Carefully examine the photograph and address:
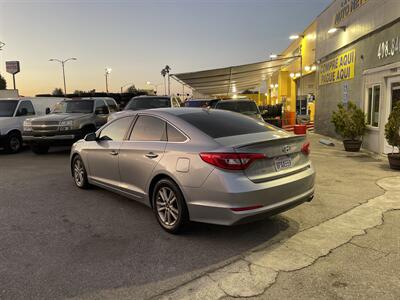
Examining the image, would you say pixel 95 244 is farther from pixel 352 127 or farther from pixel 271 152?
pixel 352 127

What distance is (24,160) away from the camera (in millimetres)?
11531

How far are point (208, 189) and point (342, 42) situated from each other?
1333cm

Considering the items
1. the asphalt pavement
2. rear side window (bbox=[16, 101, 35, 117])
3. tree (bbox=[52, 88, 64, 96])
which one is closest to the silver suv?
rear side window (bbox=[16, 101, 35, 117])

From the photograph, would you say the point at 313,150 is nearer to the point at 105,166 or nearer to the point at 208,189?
the point at 105,166

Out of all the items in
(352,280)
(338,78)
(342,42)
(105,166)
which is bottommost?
(352,280)

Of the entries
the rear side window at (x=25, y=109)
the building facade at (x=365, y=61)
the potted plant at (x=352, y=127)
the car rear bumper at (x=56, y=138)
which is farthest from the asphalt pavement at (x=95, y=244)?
the rear side window at (x=25, y=109)

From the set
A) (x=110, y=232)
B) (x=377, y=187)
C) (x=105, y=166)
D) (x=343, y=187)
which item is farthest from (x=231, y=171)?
(x=377, y=187)

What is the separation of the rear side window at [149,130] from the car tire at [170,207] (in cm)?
69

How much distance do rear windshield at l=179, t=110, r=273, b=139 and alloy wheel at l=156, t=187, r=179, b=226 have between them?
940 mm

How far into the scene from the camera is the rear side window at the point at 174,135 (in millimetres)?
4730

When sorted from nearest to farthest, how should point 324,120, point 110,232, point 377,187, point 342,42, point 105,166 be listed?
point 110,232, point 105,166, point 377,187, point 342,42, point 324,120

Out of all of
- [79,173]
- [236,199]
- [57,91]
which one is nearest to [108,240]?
[236,199]

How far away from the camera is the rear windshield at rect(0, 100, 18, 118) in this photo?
13539 mm

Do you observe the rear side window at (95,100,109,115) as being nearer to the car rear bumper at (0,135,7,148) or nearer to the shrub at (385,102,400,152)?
the car rear bumper at (0,135,7,148)
